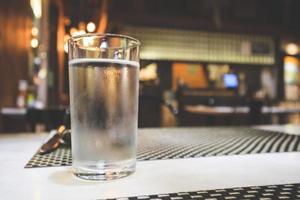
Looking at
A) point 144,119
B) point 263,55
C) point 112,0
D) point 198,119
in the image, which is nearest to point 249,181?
point 144,119

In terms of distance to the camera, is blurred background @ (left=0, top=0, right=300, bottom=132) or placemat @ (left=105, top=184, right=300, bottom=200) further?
blurred background @ (left=0, top=0, right=300, bottom=132)

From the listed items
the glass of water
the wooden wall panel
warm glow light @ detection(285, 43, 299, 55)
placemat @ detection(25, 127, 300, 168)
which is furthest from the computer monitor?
the glass of water

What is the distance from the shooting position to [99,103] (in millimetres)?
464

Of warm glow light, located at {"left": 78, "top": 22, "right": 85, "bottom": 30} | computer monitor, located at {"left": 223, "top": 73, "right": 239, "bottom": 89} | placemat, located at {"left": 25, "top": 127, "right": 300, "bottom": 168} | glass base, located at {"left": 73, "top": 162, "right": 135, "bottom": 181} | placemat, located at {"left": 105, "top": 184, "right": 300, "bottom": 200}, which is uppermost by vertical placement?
warm glow light, located at {"left": 78, "top": 22, "right": 85, "bottom": 30}

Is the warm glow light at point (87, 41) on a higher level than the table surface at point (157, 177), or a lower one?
higher

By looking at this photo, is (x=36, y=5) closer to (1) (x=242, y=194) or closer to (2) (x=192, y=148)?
(2) (x=192, y=148)

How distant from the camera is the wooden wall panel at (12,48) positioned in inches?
133

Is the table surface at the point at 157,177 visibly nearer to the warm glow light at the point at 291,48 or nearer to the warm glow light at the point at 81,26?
the warm glow light at the point at 81,26

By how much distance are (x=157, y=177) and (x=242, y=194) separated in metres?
0.13

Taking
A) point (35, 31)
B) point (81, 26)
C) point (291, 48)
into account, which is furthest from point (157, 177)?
point (291, 48)

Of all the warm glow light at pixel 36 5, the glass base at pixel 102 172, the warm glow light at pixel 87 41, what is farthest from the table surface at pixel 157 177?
the warm glow light at pixel 36 5

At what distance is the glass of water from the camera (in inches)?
18.0

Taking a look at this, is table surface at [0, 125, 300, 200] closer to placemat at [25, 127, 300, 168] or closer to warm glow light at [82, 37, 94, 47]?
placemat at [25, 127, 300, 168]

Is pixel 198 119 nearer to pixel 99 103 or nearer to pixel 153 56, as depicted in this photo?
pixel 153 56
